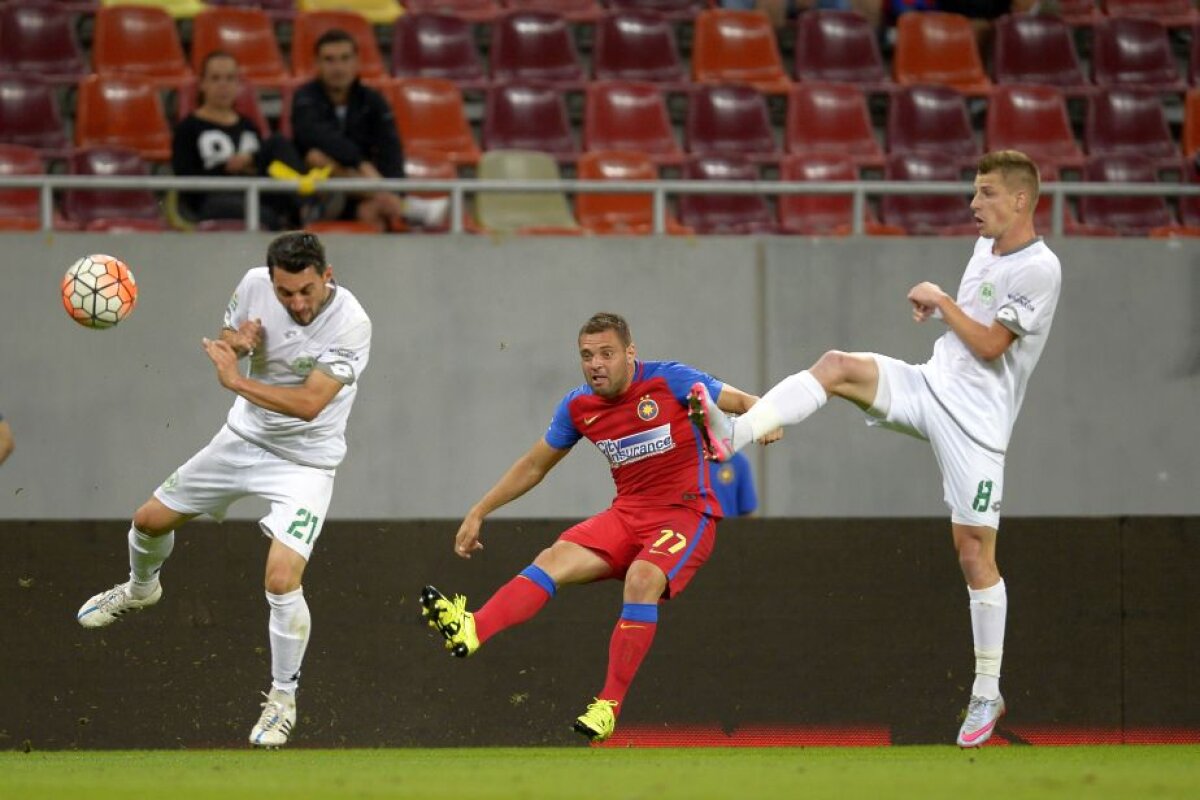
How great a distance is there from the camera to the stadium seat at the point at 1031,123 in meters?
12.9

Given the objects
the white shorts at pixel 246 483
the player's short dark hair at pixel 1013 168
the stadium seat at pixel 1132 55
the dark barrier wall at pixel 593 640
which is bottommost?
the dark barrier wall at pixel 593 640

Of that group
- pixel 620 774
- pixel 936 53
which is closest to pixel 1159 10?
pixel 936 53

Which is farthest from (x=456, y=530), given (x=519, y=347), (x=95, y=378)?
(x=95, y=378)

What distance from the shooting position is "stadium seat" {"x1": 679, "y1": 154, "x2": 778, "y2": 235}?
39.0ft

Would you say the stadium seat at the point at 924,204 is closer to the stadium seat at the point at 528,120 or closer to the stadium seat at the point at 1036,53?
the stadium seat at the point at 1036,53

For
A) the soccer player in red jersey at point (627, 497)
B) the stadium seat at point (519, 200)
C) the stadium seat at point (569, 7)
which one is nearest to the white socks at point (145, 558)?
the soccer player in red jersey at point (627, 497)

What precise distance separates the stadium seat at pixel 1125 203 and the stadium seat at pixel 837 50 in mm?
1623

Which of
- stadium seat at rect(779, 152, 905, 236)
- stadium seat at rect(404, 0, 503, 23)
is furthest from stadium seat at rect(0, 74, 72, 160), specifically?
stadium seat at rect(779, 152, 905, 236)

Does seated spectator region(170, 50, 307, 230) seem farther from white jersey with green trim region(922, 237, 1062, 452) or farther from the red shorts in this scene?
white jersey with green trim region(922, 237, 1062, 452)

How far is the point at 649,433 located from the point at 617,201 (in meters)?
4.43

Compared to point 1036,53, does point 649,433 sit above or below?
below

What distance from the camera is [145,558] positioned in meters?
8.05

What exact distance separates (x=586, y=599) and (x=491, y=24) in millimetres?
5577

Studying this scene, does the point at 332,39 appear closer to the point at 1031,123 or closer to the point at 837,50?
the point at 837,50
